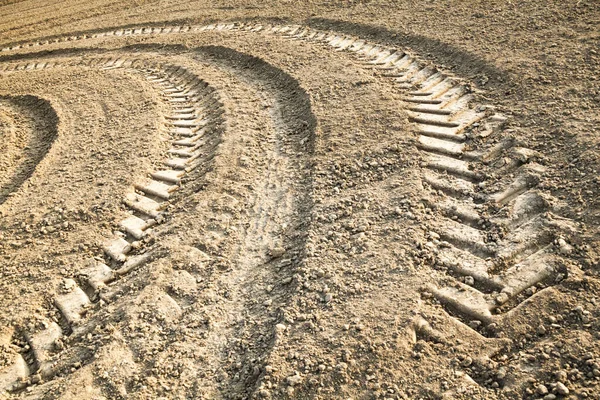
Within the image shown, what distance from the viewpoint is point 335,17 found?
23.5ft

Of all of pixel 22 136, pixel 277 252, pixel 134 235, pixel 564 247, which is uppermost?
pixel 564 247

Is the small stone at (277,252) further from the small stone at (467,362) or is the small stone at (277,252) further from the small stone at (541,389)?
the small stone at (541,389)

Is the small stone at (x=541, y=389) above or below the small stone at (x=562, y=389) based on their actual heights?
below

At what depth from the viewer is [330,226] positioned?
11.1ft

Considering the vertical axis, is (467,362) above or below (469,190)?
below

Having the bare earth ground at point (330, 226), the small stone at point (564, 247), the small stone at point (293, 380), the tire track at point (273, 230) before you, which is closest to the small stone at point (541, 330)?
the bare earth ground at point (330, 226)

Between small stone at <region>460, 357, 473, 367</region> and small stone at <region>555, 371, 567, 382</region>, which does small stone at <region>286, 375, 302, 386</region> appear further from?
small stone at <region>555, 371, 567, 382</region>

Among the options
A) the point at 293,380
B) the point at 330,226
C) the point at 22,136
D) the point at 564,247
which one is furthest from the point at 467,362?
the point at 22,136

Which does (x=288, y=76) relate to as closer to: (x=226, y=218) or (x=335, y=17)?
(x=335, y=17)

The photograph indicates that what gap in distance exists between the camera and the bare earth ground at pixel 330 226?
247cm

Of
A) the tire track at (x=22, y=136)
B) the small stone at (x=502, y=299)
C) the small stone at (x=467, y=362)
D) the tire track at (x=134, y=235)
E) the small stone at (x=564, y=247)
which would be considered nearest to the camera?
the small stone at (x=467, y=362)

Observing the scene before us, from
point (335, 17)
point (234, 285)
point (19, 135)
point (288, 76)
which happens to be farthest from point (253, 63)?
point (234, 285)

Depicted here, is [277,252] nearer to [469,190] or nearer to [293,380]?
[293,380]

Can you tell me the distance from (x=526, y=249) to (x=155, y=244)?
264 cm
